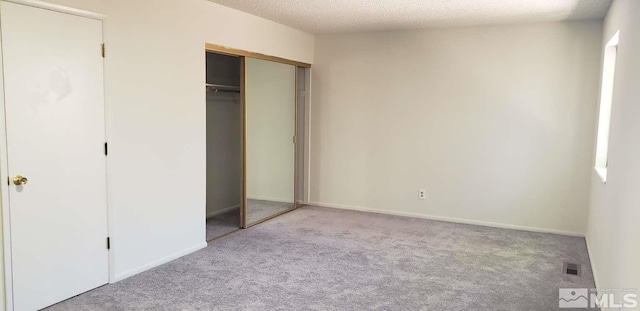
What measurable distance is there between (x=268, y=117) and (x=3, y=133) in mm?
3343

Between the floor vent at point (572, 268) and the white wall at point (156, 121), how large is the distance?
3.32 metres

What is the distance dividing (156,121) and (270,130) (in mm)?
2185

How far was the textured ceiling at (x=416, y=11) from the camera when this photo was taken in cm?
432

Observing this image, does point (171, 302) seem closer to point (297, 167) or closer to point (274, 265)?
point (274, 265)

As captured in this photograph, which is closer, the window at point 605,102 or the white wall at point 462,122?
the window at point 605,102

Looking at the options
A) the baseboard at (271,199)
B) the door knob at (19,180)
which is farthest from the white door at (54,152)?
the baseboard at (271,199)

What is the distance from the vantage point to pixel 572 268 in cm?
401

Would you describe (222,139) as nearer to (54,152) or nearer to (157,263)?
(157,263)

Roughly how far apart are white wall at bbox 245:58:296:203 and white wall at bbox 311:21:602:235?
449mm

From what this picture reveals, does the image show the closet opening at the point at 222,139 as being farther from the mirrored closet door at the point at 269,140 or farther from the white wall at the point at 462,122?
the white wall at the point at 462,122

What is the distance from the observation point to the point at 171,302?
3.22 m

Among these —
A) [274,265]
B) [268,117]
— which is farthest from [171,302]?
[268,117]

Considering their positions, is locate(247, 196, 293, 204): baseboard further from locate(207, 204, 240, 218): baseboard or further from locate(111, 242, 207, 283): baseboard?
locate(111, 242, 207, 283): baseboard

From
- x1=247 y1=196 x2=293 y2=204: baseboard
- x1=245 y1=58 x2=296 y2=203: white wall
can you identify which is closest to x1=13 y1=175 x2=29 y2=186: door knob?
x1=245 y1=58 x2=296 y2=203: white wall
